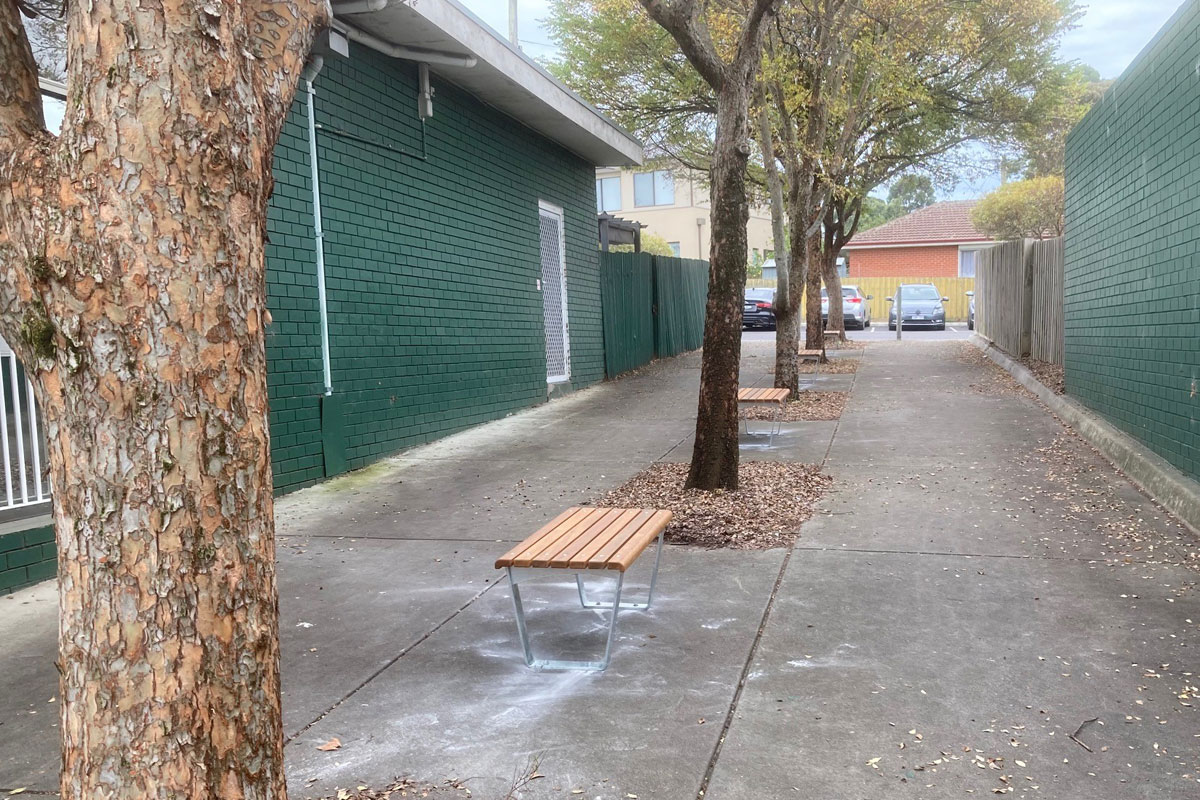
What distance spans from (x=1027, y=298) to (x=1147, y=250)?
26.6ft

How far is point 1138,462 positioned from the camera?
6.84 m

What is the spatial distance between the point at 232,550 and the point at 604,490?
5.33 metres

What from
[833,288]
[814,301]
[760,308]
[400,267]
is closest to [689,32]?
[400,267]

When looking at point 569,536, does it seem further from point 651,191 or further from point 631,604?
point 651,191

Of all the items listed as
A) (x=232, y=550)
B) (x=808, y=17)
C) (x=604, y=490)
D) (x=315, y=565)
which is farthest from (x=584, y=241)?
(x=232, y=550)

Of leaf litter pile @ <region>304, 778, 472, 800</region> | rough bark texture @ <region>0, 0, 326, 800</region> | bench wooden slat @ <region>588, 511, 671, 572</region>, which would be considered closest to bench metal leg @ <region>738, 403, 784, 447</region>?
bench wooden slat @ <region>588, 511, 671, 572</region>

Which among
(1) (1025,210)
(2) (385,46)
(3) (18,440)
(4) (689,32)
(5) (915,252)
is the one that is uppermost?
(1) (1025,210)

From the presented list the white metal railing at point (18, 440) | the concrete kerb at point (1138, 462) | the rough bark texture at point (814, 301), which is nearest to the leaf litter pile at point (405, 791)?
the white metal railing at point (18, 440)

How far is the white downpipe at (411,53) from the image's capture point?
8.14 metres

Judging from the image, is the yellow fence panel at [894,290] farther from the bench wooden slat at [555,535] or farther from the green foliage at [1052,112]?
the bench wooden slat at [555,535]

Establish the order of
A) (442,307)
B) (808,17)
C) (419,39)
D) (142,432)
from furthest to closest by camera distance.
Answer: (808,17)
(442,307)
(419,39)
(142,432)

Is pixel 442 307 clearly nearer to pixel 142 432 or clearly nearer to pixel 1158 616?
pixel 1158 616

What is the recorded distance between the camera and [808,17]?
42.1ft

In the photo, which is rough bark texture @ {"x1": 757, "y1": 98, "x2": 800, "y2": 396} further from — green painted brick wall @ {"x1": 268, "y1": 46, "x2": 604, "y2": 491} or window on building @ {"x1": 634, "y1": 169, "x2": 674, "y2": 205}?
window on building @ {"x1": 634, "y1": 169, "x2": 674, "y2": 205}
